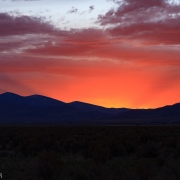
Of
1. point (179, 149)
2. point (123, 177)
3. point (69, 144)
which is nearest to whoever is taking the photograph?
point (123, 177)

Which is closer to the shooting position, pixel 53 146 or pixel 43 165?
pixel 43 165

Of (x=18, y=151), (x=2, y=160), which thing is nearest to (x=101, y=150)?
(x=2, y=160)

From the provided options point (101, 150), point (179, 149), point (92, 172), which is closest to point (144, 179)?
point (92, 172)

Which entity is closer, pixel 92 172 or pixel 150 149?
pixel 92 172

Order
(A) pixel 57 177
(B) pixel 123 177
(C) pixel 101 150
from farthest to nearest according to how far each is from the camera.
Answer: (C) pixel 101 150, (A) pixel 57 177, (B) pixel 123 177

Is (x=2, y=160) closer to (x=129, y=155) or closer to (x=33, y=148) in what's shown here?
(x=33, y=148)

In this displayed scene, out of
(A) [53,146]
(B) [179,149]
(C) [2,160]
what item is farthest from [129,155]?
(C) [2,160]

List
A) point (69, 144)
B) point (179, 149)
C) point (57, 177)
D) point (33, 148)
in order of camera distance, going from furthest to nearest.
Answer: point (69, 144) → point (33, 148) → point (179, 149) → point (57, 177)

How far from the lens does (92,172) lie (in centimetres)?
1545

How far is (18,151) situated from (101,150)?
7704 mm

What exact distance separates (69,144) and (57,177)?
620 inches

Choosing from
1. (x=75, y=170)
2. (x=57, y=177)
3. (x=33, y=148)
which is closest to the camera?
(x=57, y=177)

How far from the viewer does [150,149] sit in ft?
84.2

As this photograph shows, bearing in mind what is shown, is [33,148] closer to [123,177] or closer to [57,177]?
[57,177]
